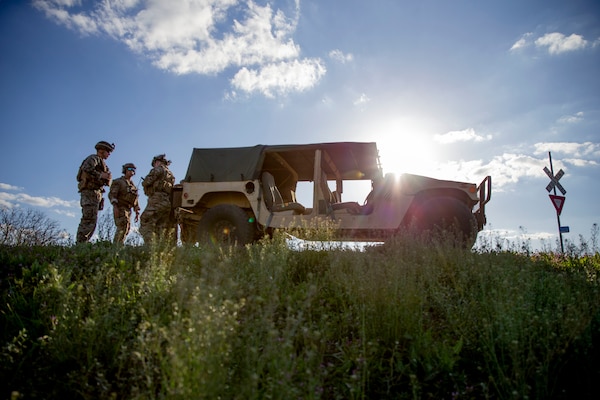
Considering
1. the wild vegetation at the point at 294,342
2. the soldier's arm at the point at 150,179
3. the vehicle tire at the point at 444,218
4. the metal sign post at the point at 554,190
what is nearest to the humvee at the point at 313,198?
the vehicle tire at the point at 444,218

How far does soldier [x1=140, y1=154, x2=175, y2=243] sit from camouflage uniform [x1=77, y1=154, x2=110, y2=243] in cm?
95

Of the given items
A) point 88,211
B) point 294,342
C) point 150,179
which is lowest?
point 294,342

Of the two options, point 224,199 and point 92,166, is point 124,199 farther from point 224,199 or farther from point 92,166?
point 224,199

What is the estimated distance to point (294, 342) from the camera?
113 inches

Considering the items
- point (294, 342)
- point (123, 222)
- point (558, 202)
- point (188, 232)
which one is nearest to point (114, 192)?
point (123, 222)

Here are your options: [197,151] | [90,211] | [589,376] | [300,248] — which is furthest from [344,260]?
[90,211]

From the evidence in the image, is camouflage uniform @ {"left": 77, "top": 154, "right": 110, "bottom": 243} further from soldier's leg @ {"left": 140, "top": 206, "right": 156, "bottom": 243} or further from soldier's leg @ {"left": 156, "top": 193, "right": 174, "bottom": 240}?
soldier's leg @ {"left": 156, "top": 193, "right": 174, "bottom": 240}

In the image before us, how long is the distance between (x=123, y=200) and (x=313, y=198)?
4.78 meters

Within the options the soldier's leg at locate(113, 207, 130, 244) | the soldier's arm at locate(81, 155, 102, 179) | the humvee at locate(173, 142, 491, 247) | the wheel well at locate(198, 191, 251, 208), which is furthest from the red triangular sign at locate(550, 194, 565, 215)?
the soldier's arm at locate(81, 155, 102, 179)

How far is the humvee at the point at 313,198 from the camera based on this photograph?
254 inches

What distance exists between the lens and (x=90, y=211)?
801 cm

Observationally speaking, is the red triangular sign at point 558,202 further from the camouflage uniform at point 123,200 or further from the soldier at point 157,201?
the camouflage uniform at point 123,200

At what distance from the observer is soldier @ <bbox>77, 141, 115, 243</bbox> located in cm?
789

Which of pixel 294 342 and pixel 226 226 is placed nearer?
pixel 294 342
